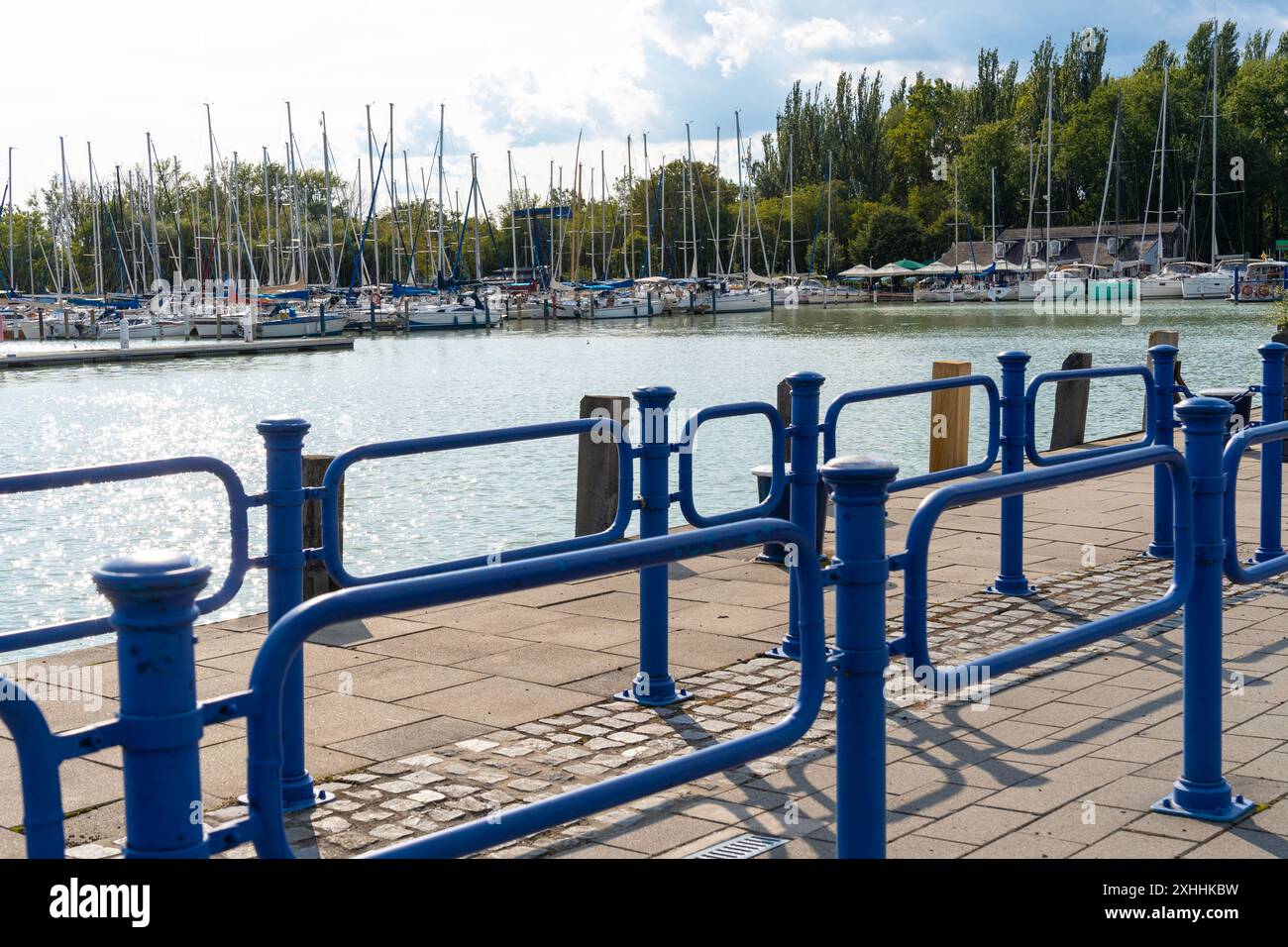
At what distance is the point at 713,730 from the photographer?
6203 millimetres

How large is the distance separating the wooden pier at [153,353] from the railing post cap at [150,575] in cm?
4839

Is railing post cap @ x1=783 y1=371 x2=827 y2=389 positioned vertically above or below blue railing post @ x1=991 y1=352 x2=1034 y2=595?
above

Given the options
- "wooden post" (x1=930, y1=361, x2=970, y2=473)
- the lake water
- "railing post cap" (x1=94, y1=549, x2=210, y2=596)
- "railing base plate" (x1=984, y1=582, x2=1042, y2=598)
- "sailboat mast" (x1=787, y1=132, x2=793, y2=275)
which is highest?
"sailboat mast" (x1=787, y1=132, x2=793, y2=275)

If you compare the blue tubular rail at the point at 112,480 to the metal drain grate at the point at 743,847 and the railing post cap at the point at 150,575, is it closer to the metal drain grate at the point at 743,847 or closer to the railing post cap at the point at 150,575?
the metal drain grate at the point at 743,847

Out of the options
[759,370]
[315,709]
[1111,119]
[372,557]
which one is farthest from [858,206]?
[315,709]

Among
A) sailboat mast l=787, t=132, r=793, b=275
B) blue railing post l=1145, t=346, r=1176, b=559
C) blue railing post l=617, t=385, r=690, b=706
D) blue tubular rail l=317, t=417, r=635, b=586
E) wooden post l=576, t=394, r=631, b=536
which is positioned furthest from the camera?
sailboat mast l=787, t=132, r=793, b=275

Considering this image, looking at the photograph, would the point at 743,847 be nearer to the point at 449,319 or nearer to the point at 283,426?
the point at 283,426

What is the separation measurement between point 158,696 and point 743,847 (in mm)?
2550

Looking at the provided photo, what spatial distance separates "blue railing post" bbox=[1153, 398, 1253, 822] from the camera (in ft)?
16.1

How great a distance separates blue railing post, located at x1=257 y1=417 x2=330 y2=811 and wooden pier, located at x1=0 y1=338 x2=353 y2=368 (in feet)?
150

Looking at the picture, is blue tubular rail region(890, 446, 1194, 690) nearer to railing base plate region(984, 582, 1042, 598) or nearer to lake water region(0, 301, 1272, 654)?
railing base plate region(984, 582, 1042, 598)

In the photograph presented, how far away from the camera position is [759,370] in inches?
1793

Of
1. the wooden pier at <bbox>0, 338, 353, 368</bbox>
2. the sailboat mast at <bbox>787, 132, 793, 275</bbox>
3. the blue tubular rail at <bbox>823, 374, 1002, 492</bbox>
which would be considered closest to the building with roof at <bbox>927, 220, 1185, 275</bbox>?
the sailboat mast at <bbox>787, 132, 793, 275</bbox>
